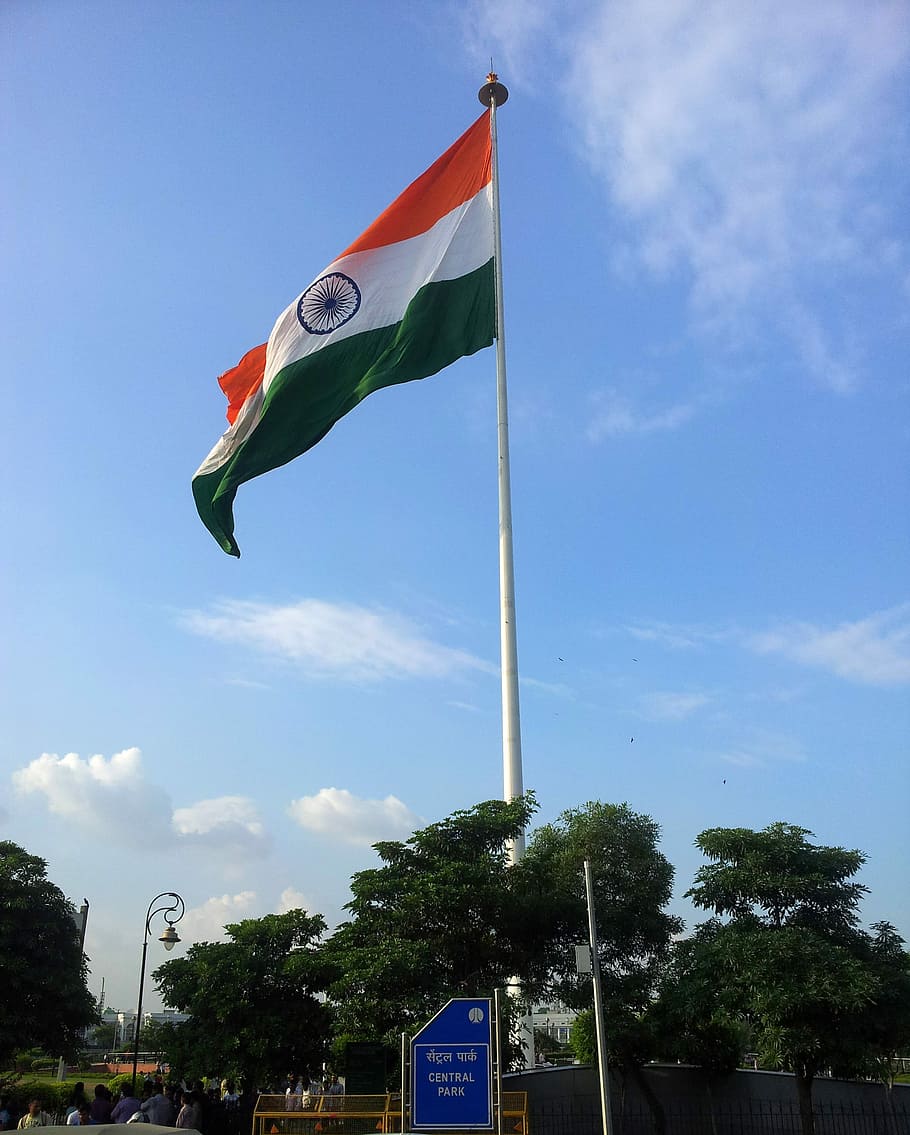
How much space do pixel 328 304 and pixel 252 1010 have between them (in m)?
17.8

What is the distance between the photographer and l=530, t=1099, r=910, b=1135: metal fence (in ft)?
78.9

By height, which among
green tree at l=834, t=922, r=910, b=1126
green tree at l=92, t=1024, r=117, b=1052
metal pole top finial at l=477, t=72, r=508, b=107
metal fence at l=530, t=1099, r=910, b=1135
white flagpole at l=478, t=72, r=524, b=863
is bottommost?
green tree at l=92, t=1024, r=117, b=1052

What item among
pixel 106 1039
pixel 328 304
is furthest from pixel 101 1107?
pixel 106 1039

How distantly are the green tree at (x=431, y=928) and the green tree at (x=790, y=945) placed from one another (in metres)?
4.53

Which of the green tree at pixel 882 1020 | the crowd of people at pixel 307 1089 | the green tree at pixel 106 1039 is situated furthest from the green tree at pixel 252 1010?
the green tree at pixel 106 1039

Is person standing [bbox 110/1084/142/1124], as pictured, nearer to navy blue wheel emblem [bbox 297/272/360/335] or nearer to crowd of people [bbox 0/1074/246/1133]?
crowd of people [bbox 0/1074/246/1133]

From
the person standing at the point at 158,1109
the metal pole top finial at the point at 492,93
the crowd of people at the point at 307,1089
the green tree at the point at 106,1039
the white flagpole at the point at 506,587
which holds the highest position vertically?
the metal pole top finial at the point at 492,93

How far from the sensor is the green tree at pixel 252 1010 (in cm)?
2538

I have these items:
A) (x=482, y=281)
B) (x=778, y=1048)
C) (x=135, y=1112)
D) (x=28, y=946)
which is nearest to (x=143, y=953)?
(x=28, y=946)

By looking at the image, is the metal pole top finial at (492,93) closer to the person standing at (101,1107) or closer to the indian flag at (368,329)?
the indian flag at (368,329)

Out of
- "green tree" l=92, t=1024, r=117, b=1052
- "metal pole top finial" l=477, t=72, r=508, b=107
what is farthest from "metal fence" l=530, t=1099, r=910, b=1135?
"green tree" l=92, t=1024, r=117, b=1052

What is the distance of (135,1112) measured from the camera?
17.7m

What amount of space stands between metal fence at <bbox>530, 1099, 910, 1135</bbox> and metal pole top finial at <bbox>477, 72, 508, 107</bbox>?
24.9 m

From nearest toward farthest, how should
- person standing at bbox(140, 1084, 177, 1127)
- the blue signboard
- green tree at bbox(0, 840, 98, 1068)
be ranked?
the blue signboard, person standing at bbox(140, 1084, 177, 1127), green tree at bbox(0, 840, 98, 1068)
